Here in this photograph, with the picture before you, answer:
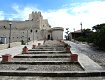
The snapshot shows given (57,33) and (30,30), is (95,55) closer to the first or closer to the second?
(30,30)

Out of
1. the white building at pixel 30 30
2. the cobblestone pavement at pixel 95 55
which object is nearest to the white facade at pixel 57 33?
the white building at pixel 30 30

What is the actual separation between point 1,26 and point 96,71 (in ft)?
251

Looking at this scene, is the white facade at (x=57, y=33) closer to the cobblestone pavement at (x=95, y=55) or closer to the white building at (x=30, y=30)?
the white building at (x=30, y=30)

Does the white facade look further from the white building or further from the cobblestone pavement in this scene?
the cobblestone pavement

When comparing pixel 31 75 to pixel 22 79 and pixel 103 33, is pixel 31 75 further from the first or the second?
pixel 103 33

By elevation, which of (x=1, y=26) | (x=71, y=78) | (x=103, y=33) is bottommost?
(x=71, y=78)

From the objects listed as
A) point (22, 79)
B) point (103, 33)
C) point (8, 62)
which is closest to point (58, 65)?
point (8, 62)

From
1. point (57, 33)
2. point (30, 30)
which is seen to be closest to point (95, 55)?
point (30, 30)

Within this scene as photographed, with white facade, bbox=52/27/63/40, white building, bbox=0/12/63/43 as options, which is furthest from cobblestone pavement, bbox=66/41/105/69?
white facade, bbox=52/27/63/40

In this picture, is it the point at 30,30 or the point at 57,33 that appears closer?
the point at 30,30

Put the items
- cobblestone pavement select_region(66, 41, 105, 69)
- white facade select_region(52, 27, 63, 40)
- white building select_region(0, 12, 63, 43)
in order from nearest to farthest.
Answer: cobblestone pavement select_region(66, 41, 105, 69) → white building select_region(0, 12, 63, 43) → white facade select_region(52, 27, 63, 40)

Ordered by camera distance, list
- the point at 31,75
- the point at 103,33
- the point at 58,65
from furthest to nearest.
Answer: the point at 103,33 < the point at 58,65 < the point at 31,75

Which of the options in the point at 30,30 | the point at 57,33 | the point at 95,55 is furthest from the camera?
the point at 57,33

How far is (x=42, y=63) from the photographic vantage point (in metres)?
12.9
